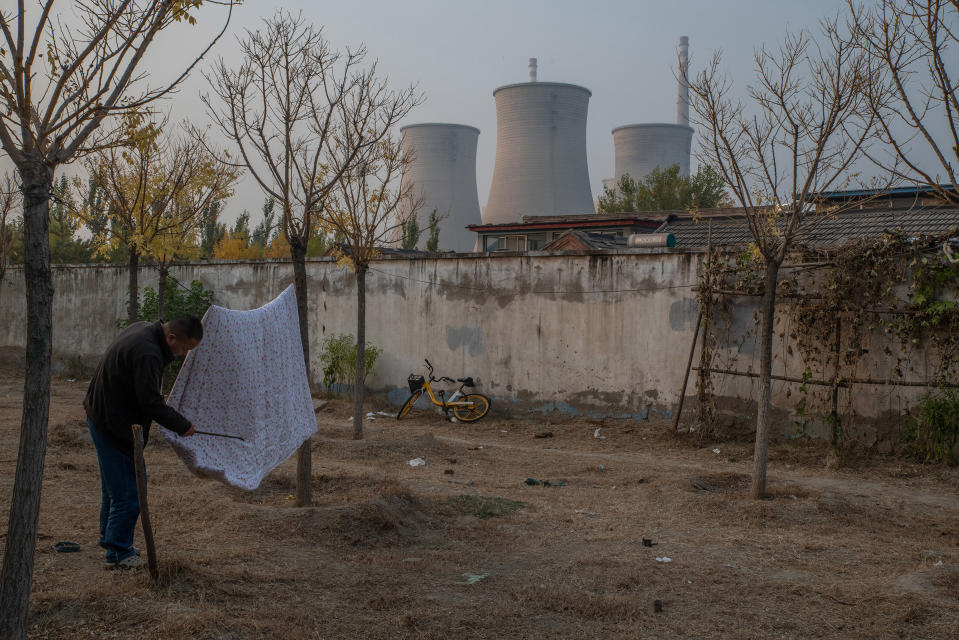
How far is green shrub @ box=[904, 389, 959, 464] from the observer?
8.60 m

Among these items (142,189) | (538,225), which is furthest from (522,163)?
(142,189)

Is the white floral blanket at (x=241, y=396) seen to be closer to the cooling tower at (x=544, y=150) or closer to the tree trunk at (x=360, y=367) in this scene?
the tree trunk at (x=360, y=367)

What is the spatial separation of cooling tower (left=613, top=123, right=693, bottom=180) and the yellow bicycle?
31364 mm

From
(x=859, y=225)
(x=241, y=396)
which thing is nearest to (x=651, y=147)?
(x=859, y=225)

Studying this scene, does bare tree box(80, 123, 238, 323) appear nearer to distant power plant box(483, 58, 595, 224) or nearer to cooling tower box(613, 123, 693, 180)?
distant power plant box(483, 58, 595, 224)

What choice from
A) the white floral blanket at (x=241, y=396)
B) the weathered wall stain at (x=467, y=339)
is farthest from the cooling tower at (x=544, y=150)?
the white floral blanket at (x=241, y=396)

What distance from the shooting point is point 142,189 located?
10766 mm

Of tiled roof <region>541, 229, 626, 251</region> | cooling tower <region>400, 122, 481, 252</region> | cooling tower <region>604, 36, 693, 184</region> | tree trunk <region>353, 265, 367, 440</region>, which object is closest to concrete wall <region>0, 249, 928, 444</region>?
tree trunk <region>353, 265, 367, 440</region>

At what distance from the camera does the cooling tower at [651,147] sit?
41.8 metres

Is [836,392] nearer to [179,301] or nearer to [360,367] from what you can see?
[360,367]

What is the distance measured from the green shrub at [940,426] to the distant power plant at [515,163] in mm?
28372

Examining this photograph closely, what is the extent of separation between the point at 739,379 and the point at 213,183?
788cm

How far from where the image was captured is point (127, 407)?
14.2 feet

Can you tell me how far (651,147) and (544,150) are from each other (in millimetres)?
8180
